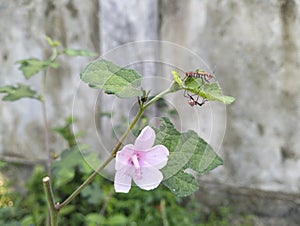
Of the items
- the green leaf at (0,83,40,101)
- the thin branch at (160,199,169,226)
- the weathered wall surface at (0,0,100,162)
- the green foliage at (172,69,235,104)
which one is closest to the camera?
the green foliage at (172,69,235,104)

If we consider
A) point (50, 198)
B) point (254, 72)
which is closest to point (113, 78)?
point (50, 198)

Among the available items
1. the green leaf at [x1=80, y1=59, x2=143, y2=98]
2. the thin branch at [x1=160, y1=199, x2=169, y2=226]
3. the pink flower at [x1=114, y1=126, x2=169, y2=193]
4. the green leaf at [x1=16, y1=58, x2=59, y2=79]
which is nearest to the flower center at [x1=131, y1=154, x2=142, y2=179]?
the pink flower at [x1=114, y1=126, x2=169, y2=193]

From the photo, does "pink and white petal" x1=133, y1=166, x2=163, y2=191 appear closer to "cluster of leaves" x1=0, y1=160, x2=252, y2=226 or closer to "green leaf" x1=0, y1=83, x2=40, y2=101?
"green leaf" x1=0, y1=83, x2=40, y2=101

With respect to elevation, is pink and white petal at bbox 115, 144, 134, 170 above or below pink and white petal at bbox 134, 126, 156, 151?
below

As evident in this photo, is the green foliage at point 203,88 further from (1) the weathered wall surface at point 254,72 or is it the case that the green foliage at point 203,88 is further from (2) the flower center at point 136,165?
(1) the weathered wall surface at point 254,72

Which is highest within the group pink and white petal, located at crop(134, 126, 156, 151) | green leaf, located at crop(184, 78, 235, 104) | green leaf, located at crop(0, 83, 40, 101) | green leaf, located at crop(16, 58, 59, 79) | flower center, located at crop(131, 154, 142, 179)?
green leaf, located at crop(16, 58, 59, 79)

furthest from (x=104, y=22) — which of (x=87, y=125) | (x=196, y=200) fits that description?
(x=196, y=200)

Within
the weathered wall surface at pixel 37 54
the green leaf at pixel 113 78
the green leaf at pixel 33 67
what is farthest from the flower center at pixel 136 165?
the weathered wall surface at pixel 37 54
